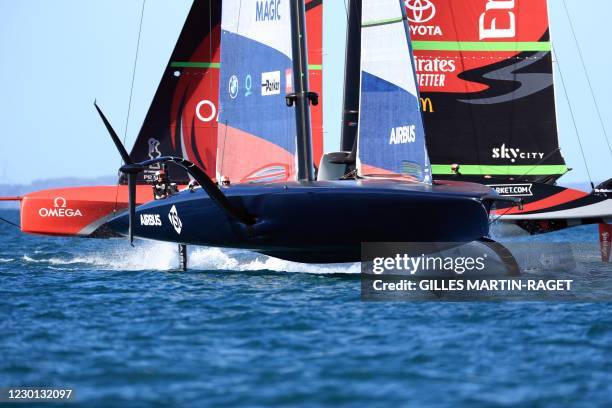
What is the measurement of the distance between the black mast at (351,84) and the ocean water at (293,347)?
12.5 feet

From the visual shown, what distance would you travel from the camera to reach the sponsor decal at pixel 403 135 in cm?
1303

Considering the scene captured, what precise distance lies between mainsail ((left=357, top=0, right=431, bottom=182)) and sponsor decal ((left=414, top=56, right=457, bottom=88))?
24.1ft

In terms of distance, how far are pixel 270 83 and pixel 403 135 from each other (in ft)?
6.93

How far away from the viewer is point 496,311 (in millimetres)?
10438

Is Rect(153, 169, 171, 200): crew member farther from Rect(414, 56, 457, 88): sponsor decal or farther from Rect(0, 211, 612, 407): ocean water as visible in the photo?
Rect(414, 56, 457, 88): sponsor decal

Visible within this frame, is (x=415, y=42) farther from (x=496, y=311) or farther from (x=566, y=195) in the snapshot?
(x=496, y=311)

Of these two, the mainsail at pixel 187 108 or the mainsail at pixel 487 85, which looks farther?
the mainsail at pixel 187 108

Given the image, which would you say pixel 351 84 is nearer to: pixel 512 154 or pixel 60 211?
pixel 512 154

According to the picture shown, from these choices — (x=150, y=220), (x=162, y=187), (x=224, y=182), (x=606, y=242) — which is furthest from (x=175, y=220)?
(x=606, y=242)

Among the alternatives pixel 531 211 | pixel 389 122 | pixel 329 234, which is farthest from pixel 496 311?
pixel 531 211

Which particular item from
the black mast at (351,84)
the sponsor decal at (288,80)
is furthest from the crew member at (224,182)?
the black mast at (351,84)

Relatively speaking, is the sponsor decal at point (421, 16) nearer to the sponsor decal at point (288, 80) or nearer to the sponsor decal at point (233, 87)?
the sponsor decal at point (233, 87)

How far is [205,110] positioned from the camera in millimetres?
23094

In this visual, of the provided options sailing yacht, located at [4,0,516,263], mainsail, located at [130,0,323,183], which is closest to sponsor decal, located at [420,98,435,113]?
sailing yacht, located at [4,0,516,263]
